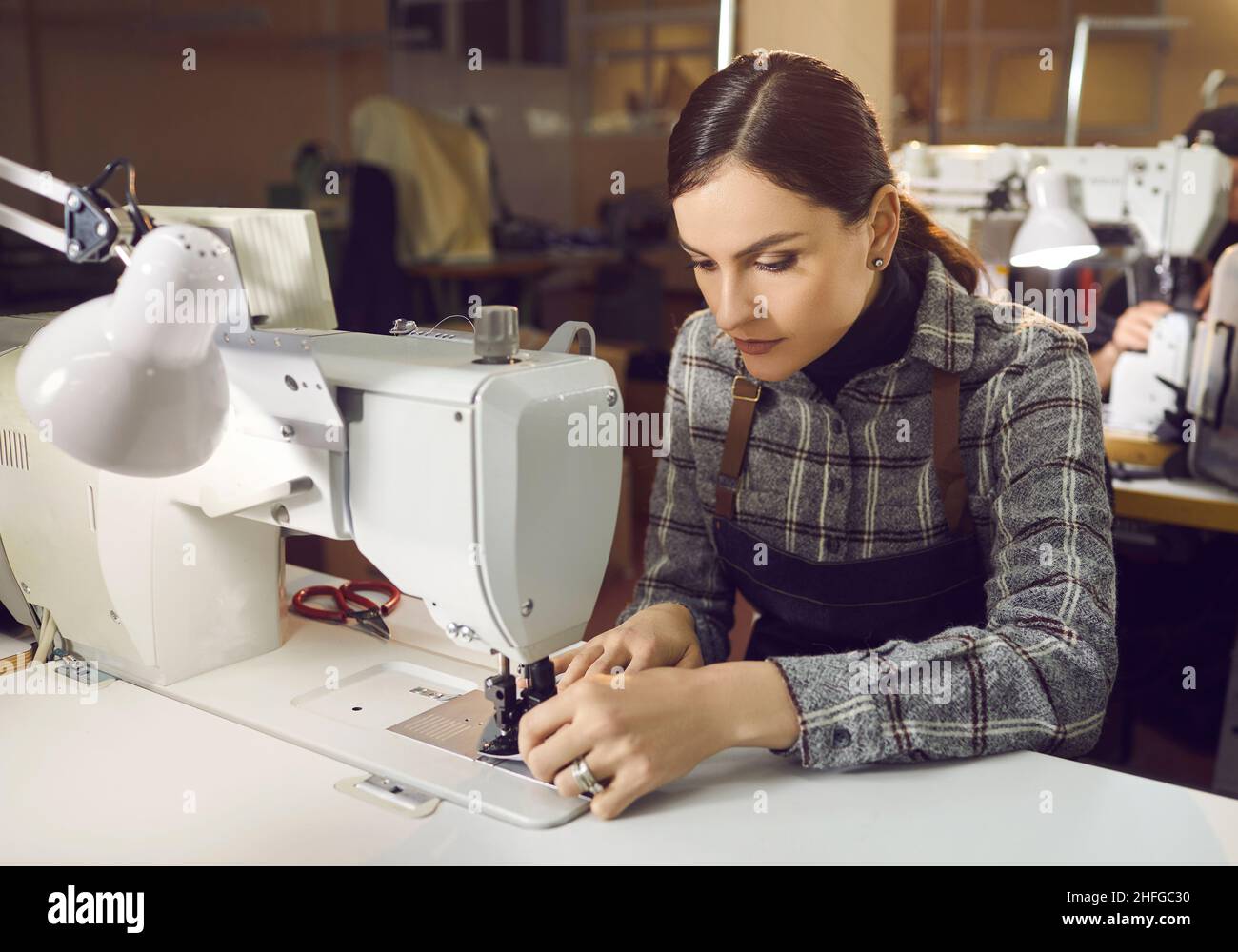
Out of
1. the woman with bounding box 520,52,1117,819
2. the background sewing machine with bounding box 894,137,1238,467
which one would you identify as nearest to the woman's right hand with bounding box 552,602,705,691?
the woman with bounding box 520,52,1117,819

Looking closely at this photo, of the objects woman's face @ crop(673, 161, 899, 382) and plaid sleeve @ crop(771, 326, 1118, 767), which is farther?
woman's face @ crop(673, 161, 899, 382)

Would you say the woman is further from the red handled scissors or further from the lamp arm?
the lamp arm

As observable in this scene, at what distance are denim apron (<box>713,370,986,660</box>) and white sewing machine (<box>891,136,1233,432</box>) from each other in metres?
1.06

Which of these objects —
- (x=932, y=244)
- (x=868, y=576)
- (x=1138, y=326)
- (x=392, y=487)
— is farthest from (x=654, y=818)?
(x=1138, y=326)

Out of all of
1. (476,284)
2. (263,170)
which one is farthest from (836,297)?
(263,170)

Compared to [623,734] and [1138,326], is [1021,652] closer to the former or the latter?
[623,734]

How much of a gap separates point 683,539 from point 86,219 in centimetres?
78

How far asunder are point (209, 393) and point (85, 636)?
1.71ft

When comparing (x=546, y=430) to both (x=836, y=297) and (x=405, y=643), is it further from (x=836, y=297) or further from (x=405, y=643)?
(x=405, y=643)

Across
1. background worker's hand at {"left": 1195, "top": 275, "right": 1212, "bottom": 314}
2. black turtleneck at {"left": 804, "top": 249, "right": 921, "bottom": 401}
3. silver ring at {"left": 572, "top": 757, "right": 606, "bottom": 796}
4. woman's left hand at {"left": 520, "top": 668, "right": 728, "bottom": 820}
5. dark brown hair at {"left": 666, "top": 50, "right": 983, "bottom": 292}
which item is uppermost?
dark brown hair at {"left": 666, "top": 50, "right": 983, "bottom": 292}

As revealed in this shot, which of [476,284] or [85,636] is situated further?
[476,284]

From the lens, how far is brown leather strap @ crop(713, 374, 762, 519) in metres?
1.38

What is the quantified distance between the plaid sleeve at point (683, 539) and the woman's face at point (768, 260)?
277 millimetres

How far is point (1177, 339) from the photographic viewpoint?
2311 millimetres
